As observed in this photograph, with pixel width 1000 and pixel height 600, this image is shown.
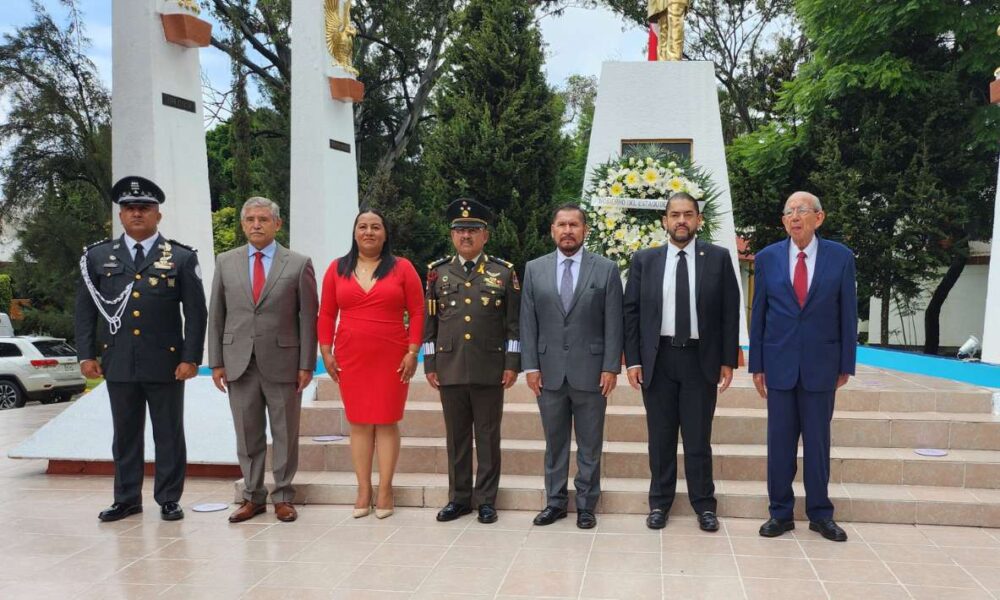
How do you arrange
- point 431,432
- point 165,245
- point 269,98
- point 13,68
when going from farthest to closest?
point 269,98 < point 13,68 < point 431,432 < point 165,245

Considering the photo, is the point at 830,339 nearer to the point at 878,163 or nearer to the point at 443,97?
the point at 878,163

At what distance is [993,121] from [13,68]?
65.5ft

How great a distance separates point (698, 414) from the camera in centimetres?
395

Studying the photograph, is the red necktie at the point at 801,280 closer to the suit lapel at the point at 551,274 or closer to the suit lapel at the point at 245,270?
the suit lapel at the point at 551,274

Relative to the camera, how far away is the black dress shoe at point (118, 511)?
4309mm

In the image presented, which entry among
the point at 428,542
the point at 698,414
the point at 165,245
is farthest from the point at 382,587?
the point at 165,245

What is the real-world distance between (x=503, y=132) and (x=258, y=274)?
10.9 metres

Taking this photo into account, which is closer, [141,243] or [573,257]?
[573,257]

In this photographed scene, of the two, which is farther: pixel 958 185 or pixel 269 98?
pixel 269 98

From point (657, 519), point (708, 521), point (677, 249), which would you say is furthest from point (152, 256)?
point (708, 521)

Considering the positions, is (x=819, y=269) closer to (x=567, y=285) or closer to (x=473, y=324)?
(x=567, y=285)

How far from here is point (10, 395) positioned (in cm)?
1312

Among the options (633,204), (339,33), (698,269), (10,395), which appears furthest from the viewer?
(10,395)

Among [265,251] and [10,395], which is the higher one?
[265,251]
